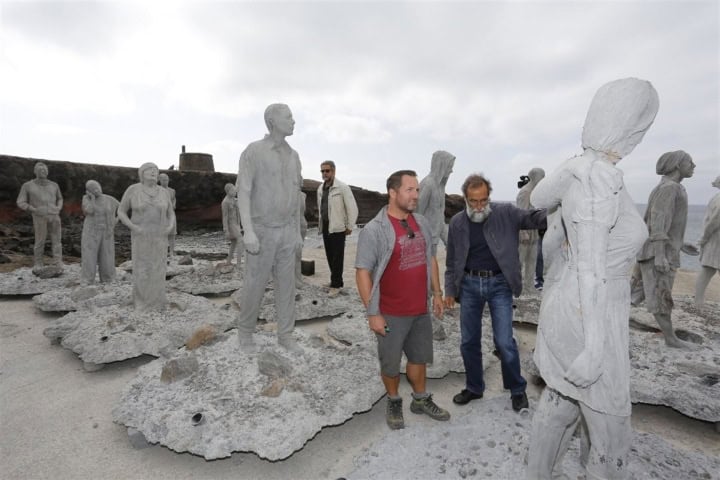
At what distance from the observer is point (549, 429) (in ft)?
5.91

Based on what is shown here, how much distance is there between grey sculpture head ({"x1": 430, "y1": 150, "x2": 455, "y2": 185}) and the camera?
4.71m

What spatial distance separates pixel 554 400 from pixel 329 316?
383 cm

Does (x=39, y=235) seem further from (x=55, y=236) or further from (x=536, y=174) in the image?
(x=536, y=174)

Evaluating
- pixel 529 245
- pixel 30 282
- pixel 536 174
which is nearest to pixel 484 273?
pixel 529 245

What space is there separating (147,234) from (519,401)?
14.5 feet

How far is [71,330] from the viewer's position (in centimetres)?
420

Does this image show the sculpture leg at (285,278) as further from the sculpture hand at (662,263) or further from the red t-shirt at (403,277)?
the sculpture hand at (662,263)

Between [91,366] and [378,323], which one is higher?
[378,323]

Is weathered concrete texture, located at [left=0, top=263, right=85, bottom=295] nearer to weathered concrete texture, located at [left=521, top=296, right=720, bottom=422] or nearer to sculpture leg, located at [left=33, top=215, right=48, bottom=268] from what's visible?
sculpture leg, located at [left=33, top=215, right=48, bottom=268]

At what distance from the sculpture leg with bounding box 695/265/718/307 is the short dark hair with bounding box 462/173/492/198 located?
14.2 ft

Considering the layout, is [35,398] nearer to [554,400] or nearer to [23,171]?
[554,400]

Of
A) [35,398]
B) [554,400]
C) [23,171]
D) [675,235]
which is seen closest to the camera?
[554,400]

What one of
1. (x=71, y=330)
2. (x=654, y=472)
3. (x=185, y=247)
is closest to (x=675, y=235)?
(x=654, y=472)

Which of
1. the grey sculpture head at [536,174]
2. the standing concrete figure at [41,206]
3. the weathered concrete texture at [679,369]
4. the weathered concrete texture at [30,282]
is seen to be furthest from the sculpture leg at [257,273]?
the standing concrete figure at [41,206]
